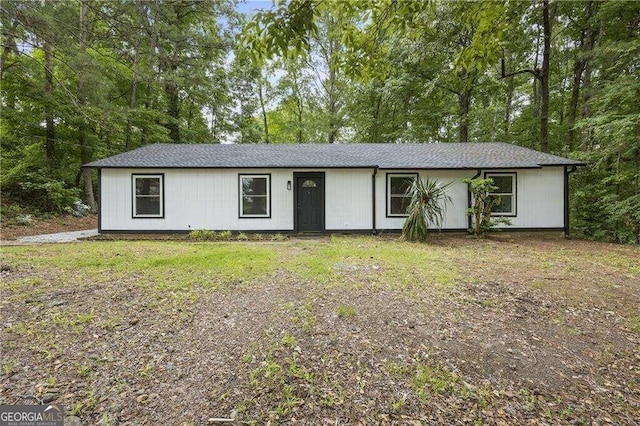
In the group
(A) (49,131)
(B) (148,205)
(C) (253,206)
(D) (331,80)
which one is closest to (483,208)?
(C) (253,206)

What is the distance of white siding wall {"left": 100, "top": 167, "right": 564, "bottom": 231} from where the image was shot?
936 cm

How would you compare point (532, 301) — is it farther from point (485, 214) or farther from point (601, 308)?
point (485, 214)

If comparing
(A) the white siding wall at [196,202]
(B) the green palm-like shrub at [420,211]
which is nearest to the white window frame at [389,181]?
(B) the green palm-like shrub at [420,211]

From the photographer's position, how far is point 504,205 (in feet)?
32.0

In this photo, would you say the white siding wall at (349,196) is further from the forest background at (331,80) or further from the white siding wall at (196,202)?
the forest background at (331,80)

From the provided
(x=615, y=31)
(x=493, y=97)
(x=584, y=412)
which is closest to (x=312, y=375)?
(x=584, y=412)

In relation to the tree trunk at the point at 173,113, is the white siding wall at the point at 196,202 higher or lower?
lower

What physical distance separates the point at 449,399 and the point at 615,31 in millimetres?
15428

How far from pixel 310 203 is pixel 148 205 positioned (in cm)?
512

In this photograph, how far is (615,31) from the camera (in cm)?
1084

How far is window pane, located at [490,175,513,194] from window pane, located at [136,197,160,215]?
10.9 meters

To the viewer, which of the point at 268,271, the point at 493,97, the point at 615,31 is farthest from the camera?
the point at 493,97

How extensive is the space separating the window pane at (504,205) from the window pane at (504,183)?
0.65 feet

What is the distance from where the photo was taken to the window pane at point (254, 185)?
959 cm
